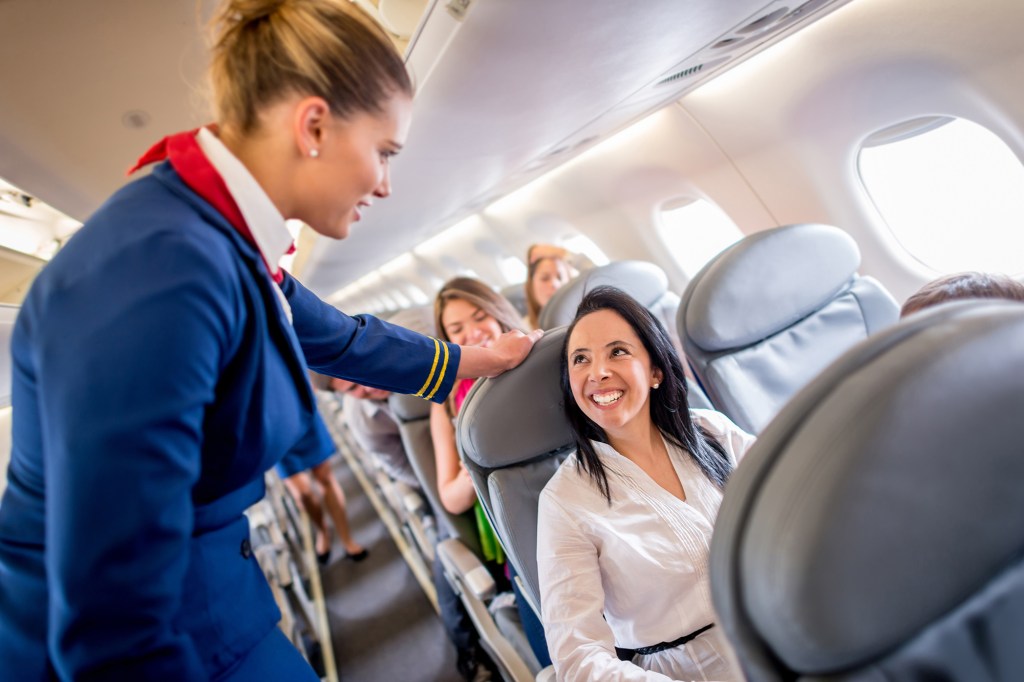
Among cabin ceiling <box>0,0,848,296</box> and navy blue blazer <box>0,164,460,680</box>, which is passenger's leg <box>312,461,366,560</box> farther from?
navy blue blazer <box>0,164,460,680</box>

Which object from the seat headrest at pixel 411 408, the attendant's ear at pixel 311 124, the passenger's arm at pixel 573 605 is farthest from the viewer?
the seat headrest at pixel 411 408

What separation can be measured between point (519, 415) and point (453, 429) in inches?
36.4

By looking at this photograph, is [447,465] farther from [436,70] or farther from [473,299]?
[436,70]

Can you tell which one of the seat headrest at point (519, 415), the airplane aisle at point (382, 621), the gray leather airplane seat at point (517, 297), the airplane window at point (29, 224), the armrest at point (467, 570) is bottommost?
the airplane aisle at point (382, 621)

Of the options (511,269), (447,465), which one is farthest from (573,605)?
(511,269)

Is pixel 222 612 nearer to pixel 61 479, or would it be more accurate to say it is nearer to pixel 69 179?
pixel 61 479

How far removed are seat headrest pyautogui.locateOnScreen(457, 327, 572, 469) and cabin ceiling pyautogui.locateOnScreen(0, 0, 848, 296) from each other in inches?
36.3

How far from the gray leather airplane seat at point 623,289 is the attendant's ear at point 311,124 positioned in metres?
1.58

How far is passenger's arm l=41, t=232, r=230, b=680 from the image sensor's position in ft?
1.83

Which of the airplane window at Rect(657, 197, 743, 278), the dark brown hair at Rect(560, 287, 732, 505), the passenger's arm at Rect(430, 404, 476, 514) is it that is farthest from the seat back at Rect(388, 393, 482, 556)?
the airplane window at Rect(657, 197, 743, 278)

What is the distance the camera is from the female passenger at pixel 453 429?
2316mm

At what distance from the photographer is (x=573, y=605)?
3.89 feet

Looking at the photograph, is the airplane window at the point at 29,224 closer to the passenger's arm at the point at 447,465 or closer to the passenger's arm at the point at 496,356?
the passenger's arm at the point at 447,465

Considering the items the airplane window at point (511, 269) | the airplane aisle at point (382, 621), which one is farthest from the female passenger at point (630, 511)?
the airplane window at point (511, 269)
